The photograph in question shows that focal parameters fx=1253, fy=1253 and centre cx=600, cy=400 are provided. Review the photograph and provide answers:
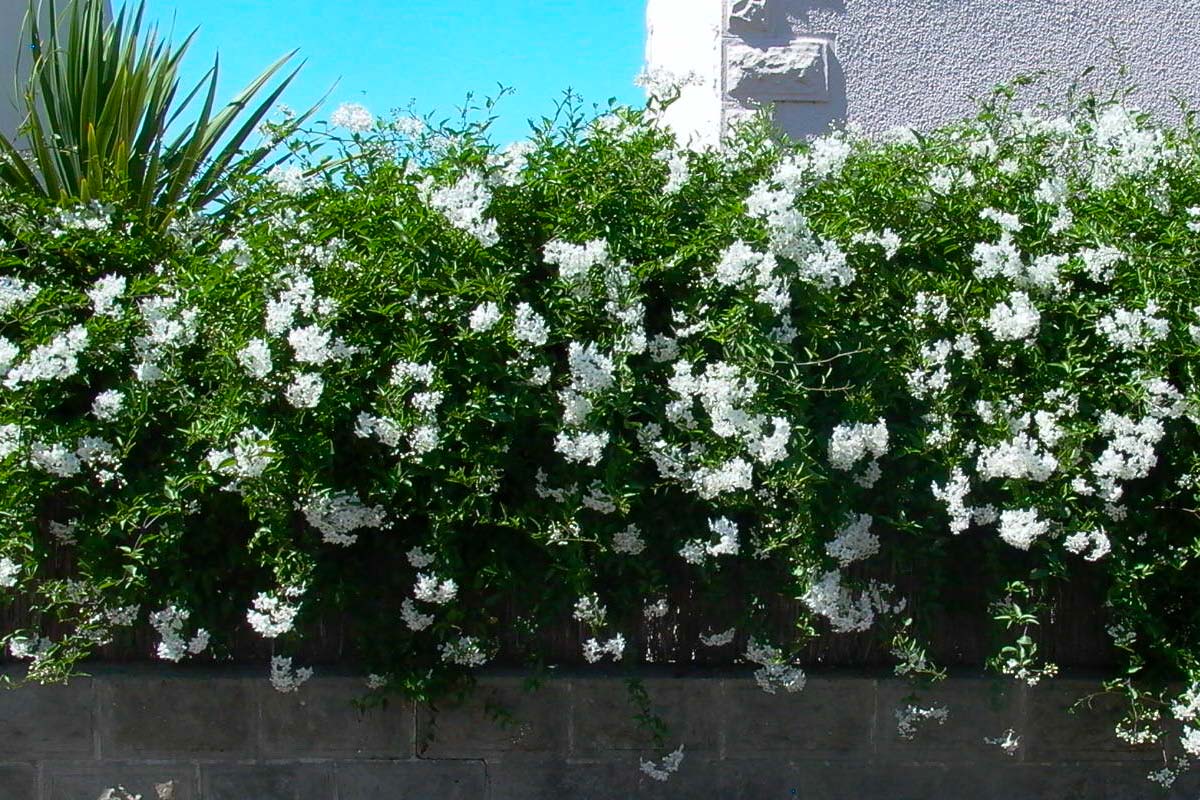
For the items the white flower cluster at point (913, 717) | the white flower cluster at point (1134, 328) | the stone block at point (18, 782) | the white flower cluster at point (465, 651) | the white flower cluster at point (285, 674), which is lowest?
the stone block at point (18, 782)

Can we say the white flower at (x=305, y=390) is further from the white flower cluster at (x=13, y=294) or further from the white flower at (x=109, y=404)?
the white flower cluster at (x=13, y=294)

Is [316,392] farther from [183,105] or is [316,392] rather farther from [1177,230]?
[183,105]

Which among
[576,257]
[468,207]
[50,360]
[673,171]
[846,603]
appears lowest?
[846,603]

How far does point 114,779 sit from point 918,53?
4813mm

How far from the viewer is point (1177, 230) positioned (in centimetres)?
392

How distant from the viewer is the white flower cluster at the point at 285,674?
3883 mm

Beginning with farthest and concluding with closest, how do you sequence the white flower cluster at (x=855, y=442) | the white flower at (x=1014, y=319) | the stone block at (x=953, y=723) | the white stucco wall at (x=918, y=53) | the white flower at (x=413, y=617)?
1. the white stucco wall at (x=918, y=53)
2. the stone block at (x=953, y=723)
3. the white flower at (x=413, y=617)
4. the white flower at (x=1014, y=319)
5. the white flower cluster at (x=855, y=442)

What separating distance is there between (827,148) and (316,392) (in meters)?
1.77

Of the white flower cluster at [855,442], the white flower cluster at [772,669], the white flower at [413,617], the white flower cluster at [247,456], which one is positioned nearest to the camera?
the white flower cluster at [247,456]

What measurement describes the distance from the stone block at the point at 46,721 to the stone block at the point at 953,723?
103 inches

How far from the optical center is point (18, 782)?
4066mm

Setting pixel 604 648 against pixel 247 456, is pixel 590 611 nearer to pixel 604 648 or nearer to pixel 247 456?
pixel 604 648

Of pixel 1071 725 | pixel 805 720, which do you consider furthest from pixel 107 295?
Result: pixel 1071 725

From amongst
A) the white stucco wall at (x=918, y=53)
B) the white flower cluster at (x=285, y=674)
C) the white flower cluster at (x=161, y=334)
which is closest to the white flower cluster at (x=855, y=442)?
the white flower cluster at (x=285, y=674)
